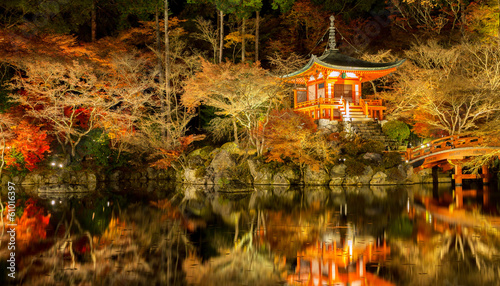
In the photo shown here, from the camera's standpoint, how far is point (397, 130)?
71.5 ft

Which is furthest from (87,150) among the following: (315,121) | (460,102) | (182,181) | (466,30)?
(466,30)

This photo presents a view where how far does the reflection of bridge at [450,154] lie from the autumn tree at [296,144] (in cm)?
415

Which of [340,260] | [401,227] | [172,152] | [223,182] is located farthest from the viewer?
[172,152]

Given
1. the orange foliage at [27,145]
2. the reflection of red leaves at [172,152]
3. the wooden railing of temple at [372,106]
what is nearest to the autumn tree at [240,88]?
the reflection of red leaves at [172,152]

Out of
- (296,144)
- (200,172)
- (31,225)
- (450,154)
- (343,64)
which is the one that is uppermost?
(343,64)

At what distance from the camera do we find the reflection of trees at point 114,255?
5.59 m

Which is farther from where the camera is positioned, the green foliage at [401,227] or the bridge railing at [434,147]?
the bridge railing at [434,147]

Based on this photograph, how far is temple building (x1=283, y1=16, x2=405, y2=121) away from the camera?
22375 mm

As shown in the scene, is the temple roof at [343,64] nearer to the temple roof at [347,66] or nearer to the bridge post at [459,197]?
the temple roof at [347,66]

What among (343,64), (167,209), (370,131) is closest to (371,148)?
(370,131)

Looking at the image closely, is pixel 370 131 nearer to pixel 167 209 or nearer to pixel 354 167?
pixel 354 167

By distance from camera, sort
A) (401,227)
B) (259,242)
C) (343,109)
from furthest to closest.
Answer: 1. (343,109)
2. (401,227)
3. (259,242)

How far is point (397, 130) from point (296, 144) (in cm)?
725

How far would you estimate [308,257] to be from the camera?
259 inches
